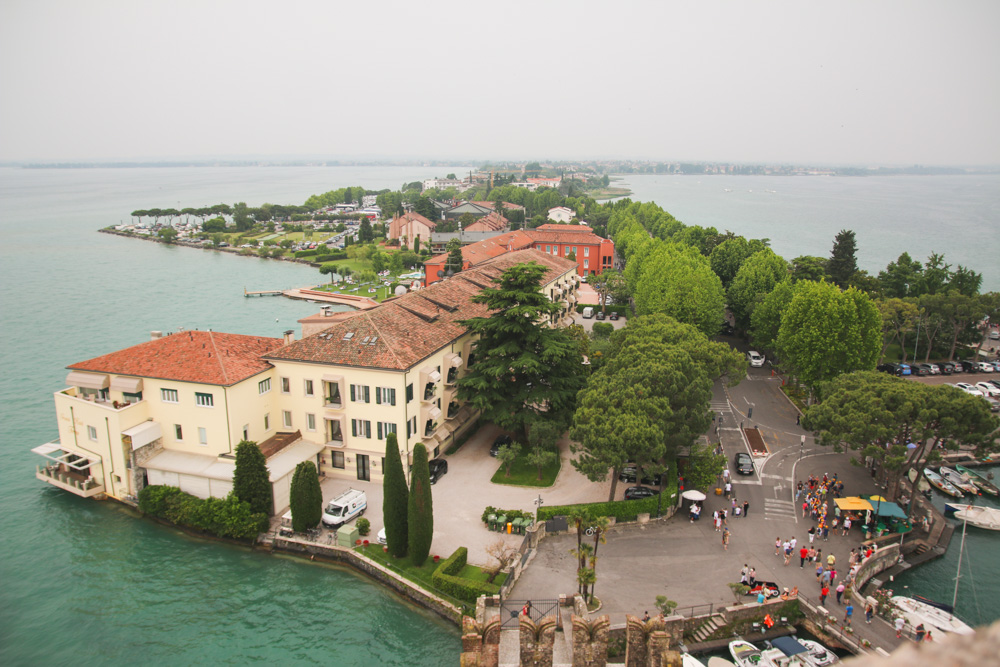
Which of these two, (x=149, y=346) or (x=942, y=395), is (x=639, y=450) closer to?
(x=942, y=395)

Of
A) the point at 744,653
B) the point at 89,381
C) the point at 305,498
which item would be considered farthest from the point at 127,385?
the point at 744,653

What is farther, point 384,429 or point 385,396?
point 384,429

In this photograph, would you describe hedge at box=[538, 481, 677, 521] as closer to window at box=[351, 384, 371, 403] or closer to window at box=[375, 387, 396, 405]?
window at box=[375, 387, 396, 405]

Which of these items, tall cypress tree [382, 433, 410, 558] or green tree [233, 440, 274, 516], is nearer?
tall cypress tree [382, 433, 410, 558]

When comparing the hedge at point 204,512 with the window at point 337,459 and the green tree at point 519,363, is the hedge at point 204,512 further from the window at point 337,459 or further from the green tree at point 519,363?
the green tree at point 519,363

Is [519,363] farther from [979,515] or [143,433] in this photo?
[979,515]

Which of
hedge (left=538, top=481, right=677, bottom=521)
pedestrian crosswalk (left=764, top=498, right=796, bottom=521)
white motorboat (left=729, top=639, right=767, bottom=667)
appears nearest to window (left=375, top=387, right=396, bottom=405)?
hedge (left=538, top=481, right=677, bottom=521)
